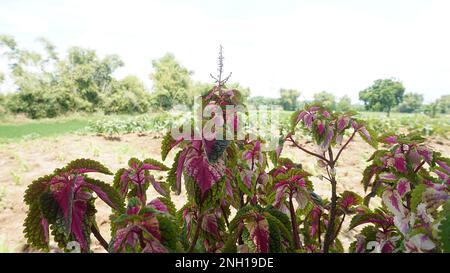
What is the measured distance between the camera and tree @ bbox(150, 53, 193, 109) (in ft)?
156

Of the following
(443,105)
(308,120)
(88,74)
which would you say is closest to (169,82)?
(88,74)

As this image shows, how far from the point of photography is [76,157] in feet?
22.2

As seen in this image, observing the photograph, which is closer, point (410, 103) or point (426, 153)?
point (426, 153)

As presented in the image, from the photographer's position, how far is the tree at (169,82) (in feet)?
156

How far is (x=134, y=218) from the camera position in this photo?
59 cm

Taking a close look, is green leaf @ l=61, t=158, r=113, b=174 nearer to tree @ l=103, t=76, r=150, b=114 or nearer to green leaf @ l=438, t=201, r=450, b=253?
green leaf @ l=438, t=201, r=450, b=253

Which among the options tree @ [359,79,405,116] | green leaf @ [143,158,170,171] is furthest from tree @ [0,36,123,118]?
tree @ [359,79,405,116]

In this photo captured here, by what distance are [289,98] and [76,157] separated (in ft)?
254

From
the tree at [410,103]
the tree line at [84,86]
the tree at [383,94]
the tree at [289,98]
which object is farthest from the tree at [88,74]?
the tree at [410,103]

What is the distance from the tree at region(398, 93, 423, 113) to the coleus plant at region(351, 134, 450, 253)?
97568mm

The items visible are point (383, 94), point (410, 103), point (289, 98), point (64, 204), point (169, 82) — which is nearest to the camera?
point (64, 204)

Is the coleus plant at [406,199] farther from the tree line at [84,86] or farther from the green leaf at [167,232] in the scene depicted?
the tree line at [84,86]

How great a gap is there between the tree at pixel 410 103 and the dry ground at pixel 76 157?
88.5 meters

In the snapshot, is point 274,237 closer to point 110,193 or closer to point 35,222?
point 110,193
